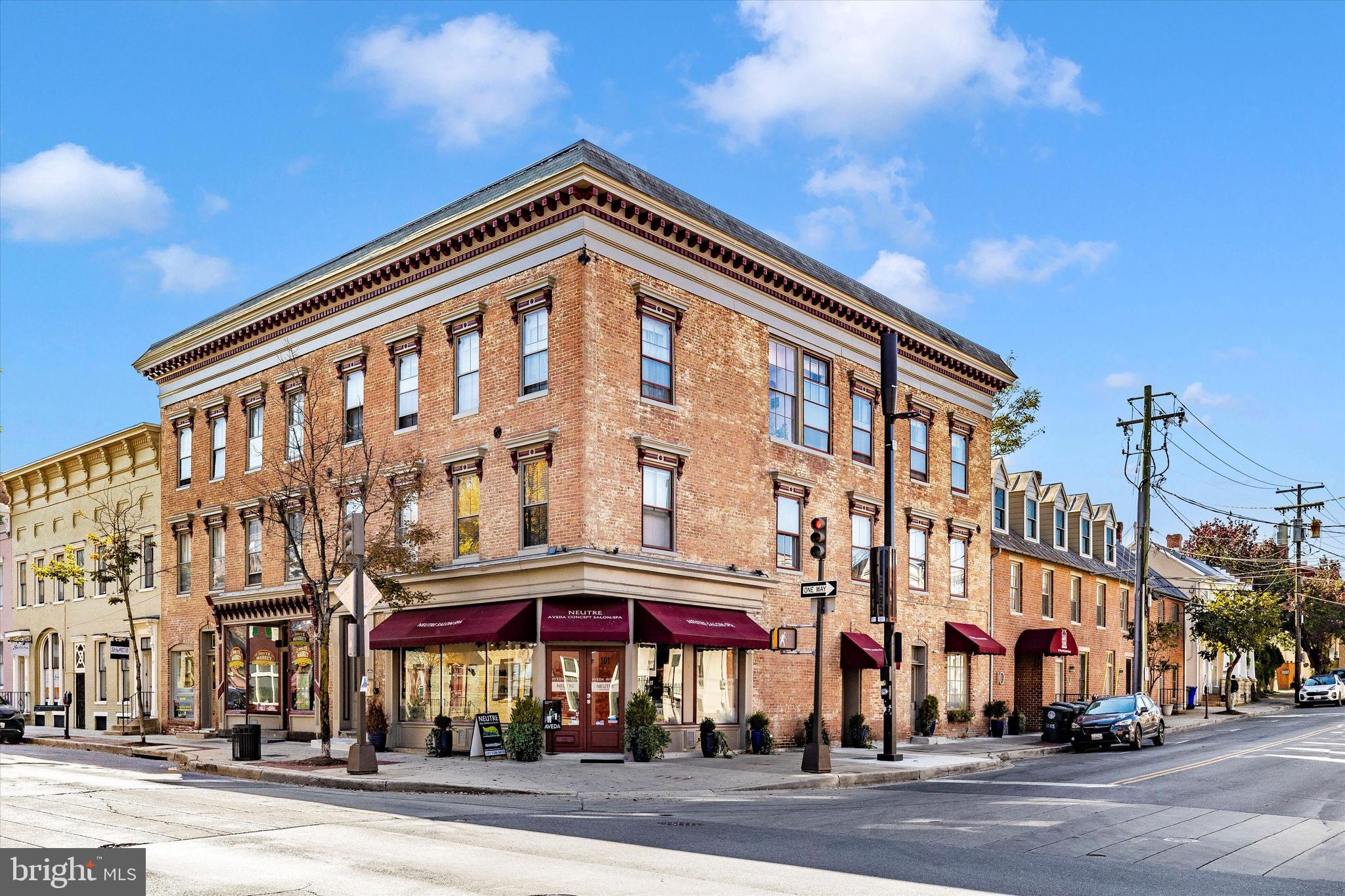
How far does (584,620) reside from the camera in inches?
984

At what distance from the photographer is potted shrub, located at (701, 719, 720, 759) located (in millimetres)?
26797

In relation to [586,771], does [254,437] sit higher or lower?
higher

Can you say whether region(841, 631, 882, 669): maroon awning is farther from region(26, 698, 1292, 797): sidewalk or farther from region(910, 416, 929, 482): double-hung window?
region(910, 416, 929, 482): double-hung window

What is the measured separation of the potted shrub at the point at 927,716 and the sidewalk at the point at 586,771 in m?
2.45

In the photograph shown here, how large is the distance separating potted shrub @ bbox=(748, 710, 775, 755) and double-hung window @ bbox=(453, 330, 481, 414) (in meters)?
9.76

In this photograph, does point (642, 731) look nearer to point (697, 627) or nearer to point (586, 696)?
point (586, 696)

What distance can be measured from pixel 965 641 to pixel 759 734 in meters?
10.6

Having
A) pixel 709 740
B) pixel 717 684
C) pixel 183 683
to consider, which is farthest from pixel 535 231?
pixel 183 683

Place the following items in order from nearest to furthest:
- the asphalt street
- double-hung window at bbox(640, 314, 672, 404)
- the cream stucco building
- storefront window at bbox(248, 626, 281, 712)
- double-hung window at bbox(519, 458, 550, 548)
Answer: the asphalt street → double-hung window at bbox(519, 458, 550, 548) → double-hung window at bbox(640, 314, 672, 404) → storefront window at bbox(248, 626, 281, 712) → the cream stucco building

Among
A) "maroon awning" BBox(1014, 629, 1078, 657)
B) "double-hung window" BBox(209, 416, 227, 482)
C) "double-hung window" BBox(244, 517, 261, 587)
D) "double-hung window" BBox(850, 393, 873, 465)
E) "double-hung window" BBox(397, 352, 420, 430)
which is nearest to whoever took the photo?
"double-hung window" BBox(397, 352, 420, 430)

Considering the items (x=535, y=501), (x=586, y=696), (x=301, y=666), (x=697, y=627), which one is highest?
(x=535, y=501)

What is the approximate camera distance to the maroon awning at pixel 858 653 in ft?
105

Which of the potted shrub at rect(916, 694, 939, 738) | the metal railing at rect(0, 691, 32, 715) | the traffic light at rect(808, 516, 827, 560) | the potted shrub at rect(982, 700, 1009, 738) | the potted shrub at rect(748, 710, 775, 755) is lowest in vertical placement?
the metal railing at rect(0, 691, 32, 715)

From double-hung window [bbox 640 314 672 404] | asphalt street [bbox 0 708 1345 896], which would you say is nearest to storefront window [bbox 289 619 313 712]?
asphalt street [bbox 0 708 1345 896]
